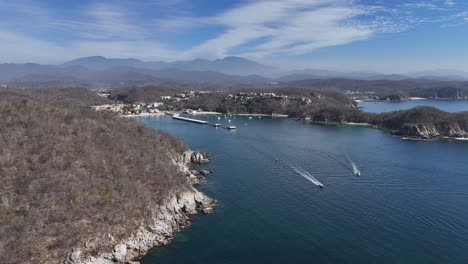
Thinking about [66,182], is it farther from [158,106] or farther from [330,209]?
[158,106]

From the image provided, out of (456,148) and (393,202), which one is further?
(456,148)

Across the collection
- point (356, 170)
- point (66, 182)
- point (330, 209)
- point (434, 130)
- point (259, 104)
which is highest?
point (259, 104)

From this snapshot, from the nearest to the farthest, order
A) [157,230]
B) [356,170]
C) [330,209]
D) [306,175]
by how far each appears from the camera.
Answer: [157,230] < [330,209] < [306,175] < [356,170]

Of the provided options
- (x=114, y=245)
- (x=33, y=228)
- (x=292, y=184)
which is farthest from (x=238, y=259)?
(x=292, y=184)

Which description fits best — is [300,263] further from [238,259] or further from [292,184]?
[292,184]

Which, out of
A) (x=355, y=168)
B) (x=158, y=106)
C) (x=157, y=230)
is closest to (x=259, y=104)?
(x=158, y=106)

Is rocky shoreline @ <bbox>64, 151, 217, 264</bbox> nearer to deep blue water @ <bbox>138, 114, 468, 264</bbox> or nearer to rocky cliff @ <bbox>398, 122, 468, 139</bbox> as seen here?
deep blue water @ <bbox>138, 114, 468, 264</bbox>
